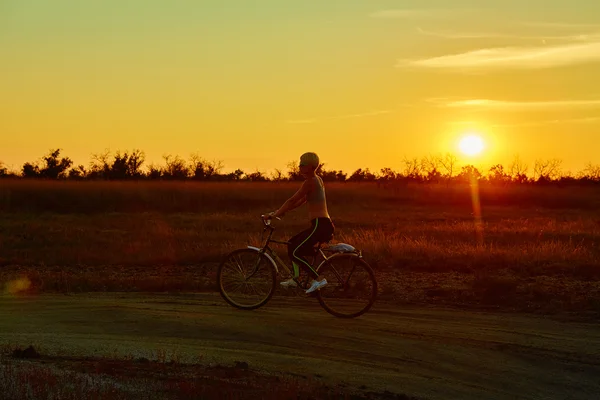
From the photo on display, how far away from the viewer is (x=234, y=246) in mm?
20297

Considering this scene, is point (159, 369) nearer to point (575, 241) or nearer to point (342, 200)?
point (575, 241)

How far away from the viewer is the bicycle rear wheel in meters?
11.4

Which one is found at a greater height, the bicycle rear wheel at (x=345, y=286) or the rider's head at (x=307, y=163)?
the rider's head at (x=307, y=163)

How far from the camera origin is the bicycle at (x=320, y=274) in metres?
11.4

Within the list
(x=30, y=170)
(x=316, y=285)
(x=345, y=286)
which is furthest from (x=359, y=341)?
(x=30, y=170)

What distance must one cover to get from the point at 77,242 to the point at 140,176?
38.8m

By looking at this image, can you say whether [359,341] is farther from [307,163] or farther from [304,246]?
[307,163]

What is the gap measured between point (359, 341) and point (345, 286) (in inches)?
69.4

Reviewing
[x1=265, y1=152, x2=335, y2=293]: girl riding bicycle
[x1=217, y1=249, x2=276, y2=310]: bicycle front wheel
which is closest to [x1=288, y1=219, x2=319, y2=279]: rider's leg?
[x1=265, y1=152, x2=335, y2=293]: girl riding bicycle

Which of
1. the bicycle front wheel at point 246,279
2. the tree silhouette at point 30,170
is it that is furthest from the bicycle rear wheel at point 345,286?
the tree silhouette at point 30,170

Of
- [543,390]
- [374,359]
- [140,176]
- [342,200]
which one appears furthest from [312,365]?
[140,176]

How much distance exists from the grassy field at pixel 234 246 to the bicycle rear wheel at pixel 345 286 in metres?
1.66

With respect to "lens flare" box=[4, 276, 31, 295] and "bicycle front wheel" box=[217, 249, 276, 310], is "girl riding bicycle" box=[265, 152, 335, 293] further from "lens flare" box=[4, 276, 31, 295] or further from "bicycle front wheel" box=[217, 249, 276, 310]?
"lens flare" box=[4, 276, 31, 295]

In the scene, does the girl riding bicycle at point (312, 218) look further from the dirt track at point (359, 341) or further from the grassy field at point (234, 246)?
the grassy field at point (234, 246)
